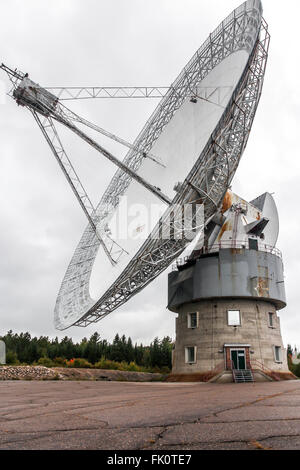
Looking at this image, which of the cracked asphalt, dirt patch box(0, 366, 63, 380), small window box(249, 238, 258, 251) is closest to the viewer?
the cracked asphalt

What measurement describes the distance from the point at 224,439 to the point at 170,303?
83.8ft

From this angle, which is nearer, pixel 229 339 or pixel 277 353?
pixel 229 339

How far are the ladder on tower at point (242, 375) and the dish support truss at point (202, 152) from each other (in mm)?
8291

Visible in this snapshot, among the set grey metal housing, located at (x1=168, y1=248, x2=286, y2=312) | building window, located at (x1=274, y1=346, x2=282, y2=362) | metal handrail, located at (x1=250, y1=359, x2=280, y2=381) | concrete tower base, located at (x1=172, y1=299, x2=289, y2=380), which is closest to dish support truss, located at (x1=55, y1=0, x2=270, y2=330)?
grey metal housing, located at (x1=168, y1=248, x2=286, y2=312)

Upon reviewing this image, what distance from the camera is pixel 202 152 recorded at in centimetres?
1900

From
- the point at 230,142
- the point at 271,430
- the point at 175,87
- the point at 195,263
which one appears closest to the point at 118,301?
the point at 195,263

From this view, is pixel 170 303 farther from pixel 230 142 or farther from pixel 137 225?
pixel 230 142

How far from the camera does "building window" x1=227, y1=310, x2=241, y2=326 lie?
25.8 metres

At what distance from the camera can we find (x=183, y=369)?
1048 inches

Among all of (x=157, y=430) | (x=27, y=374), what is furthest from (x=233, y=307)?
(x=157, y=430)

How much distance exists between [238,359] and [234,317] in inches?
105

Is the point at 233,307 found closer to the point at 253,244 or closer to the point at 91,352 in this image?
the point at 253,244

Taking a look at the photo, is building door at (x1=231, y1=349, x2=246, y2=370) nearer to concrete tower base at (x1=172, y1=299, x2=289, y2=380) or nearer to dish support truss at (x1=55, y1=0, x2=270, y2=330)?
concrete tower base at (x1=172, y1=299, x2=289, y2=380)

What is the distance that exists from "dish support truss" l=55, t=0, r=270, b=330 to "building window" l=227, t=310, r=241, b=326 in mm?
6891
